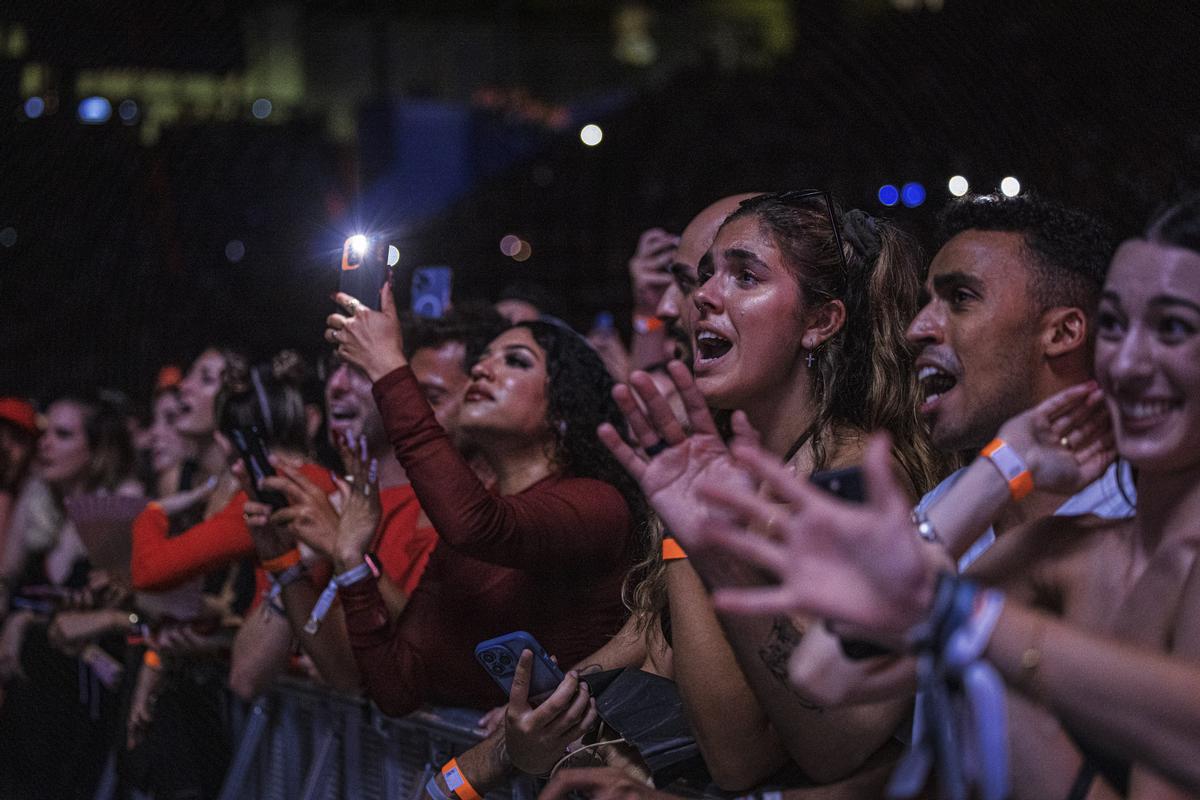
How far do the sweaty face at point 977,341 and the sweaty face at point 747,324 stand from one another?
232 millimetres

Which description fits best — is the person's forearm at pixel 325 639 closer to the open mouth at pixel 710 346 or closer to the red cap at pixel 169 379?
the open mouth at pixel 710 346

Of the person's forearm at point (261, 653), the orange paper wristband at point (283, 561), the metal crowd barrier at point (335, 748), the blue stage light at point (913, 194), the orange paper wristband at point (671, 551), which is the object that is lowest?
the metal crowd barrier at point (335, 748)

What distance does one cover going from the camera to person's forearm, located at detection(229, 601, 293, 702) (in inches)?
139

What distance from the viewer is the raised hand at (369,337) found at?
2723 millimetres

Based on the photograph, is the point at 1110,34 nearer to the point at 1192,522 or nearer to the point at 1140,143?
the point at 1140,143

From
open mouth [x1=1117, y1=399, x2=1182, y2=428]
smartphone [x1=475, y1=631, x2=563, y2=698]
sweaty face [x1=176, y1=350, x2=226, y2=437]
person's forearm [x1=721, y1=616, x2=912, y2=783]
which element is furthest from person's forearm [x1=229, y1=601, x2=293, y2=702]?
open mouth [x1=1117, y1=399, x2=1182, y2=428]

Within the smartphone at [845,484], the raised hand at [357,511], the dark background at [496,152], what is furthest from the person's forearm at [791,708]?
the raised hand at [357,511]

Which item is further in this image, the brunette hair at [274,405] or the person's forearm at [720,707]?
the brunette hair at [274,405]

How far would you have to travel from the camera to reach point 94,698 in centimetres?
505

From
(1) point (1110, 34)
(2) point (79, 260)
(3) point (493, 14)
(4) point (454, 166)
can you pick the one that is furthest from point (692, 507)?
(3) point (493, 14)

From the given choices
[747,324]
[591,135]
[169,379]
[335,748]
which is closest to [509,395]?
[747,324]

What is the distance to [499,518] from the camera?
2672 mm

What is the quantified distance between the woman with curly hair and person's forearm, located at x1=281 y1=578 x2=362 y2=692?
0.20m

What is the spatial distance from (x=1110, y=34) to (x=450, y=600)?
460 centimetres
